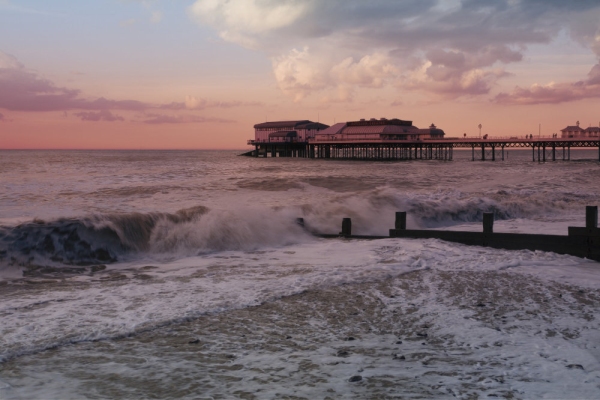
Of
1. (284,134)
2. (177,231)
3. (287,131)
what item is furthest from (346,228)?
(287,131)

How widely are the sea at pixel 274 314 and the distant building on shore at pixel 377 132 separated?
3493 inches

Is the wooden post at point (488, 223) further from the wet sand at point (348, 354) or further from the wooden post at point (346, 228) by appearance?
the wet sand at point (348, 354)

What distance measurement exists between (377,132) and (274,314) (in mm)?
99354

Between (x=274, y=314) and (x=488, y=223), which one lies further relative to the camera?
(x=488, y=223)

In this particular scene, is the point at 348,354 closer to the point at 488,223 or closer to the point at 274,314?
the point at 274,314

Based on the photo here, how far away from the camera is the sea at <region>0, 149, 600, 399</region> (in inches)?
213

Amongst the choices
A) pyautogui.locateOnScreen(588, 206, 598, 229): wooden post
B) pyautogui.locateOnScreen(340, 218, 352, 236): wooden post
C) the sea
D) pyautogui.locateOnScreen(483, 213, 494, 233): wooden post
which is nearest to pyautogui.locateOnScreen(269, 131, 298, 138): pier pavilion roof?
the sea

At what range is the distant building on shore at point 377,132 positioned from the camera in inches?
4092

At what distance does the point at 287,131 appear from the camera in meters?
122

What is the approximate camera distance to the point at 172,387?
5285mm

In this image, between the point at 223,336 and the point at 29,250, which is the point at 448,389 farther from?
the point at 29,250

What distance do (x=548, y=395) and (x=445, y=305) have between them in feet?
10.4

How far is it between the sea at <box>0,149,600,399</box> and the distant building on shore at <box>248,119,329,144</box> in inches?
4109

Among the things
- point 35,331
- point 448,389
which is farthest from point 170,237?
point 448,389
